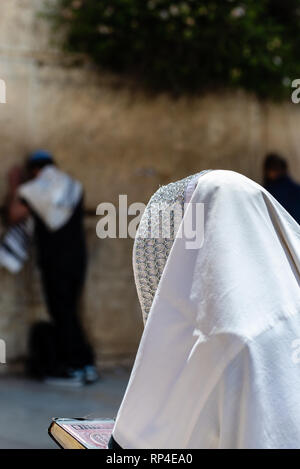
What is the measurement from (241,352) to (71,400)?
3.93 metres

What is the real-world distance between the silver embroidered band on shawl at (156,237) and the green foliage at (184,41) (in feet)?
13.8

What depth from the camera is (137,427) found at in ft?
5.67

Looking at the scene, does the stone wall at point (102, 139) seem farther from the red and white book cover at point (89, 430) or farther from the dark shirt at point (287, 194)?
the red and white book cover at point (89, 430)

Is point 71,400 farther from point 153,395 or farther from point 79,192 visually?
point 153,395

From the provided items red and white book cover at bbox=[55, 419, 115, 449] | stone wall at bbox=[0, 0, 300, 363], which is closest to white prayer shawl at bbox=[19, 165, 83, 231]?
stone wall at bbox=[0, 0, 300, 363]

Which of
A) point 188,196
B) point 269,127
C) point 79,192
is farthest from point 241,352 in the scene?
point 269,127

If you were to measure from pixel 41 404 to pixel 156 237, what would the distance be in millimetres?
3507

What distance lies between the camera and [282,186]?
5.70 meters

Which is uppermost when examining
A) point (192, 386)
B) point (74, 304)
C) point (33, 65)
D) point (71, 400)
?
point (33, 65)

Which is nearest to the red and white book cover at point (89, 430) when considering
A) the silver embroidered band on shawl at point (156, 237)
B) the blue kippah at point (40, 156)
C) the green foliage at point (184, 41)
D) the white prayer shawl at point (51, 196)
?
the silver embroidered band on shawl at point (156, 237)

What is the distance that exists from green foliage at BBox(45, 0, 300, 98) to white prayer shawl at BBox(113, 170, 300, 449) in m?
4.43

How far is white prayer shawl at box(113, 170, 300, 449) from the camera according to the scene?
1.56 meters

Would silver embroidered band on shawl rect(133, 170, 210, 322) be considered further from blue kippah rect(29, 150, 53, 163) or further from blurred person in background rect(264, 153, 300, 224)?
blue kippah rect(29, 150, 53, 163)

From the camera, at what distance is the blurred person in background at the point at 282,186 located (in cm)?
551
